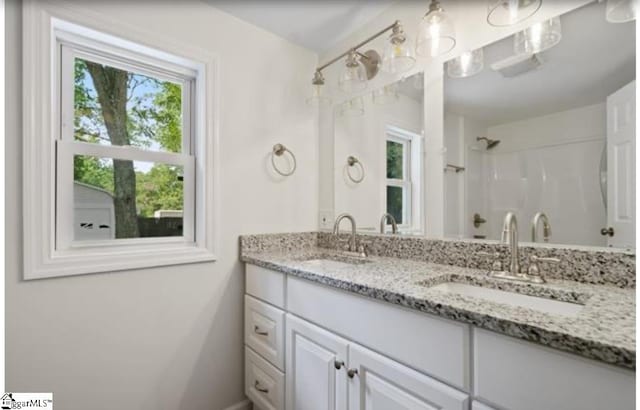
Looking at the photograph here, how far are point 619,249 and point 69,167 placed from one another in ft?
6.99

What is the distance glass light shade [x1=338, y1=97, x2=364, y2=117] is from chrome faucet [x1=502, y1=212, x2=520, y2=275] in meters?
1.11

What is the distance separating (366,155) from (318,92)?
49 centimetres

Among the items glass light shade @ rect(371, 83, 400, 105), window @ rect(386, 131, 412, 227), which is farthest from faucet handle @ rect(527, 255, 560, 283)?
glass light shade @ rect(371, 83, 400, 105)

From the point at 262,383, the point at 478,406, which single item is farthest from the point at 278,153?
the point at 478,406

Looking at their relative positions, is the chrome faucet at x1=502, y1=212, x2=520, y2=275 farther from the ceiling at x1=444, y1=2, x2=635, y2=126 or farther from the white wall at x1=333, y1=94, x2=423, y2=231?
the white wall at x1=333, y1=94, x2=423, y2=231

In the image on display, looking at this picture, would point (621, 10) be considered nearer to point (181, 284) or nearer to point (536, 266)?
point (536, 266)

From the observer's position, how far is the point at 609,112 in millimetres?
1077

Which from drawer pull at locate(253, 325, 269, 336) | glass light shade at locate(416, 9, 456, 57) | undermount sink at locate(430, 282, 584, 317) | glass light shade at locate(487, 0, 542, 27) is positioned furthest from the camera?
drawer pull at locate(253, 325, 269, 336)

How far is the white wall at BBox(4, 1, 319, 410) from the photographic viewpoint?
3.89 feet

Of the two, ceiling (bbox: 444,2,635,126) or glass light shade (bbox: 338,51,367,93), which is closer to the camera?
ceiling (bbox: 444,2,635,126)

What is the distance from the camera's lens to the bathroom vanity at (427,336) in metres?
0.64

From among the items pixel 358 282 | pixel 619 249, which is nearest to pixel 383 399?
pixel 358 282

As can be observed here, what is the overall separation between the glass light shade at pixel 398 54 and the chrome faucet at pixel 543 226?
91 centimetres

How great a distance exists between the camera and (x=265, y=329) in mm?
1513
